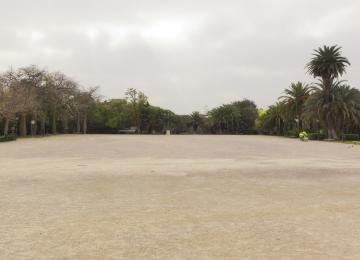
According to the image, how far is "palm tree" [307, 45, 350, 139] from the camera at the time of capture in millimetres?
47344

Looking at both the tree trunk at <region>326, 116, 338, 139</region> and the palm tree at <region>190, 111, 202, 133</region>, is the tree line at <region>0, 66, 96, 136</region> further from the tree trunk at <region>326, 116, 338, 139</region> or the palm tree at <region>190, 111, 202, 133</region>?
the tree trunk at <region>326, 116, 338, 139</region>

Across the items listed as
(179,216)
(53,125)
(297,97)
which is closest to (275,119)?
(297,97)

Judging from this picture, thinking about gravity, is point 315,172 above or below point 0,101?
below

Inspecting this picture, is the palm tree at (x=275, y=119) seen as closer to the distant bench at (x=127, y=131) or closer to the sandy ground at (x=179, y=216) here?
the distant bench at (x=127, y=131)

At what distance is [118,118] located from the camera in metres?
73.1

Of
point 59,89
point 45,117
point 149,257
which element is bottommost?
point 149,257

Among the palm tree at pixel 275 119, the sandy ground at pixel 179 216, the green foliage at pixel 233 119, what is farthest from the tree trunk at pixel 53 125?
the sandy ground at pixel 179 216

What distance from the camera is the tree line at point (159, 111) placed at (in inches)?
1853

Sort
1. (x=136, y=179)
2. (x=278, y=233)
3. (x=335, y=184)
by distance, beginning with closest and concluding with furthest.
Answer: (x=278, y=233) → (x=335, y=184) → (x=136, y=179)

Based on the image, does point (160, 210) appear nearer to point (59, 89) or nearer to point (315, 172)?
point (315, 172)

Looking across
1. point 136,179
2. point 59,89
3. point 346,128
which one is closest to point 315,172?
point 136,179

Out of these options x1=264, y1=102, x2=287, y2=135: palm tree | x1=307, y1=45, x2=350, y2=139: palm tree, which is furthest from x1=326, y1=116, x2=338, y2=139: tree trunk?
x1=264, y1=102, x2=287, y2=135: palm tree

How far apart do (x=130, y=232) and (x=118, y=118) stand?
67.8 metres

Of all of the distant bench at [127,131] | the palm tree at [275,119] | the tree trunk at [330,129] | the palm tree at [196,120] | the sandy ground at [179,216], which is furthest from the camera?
the palm tree at [196,120]
